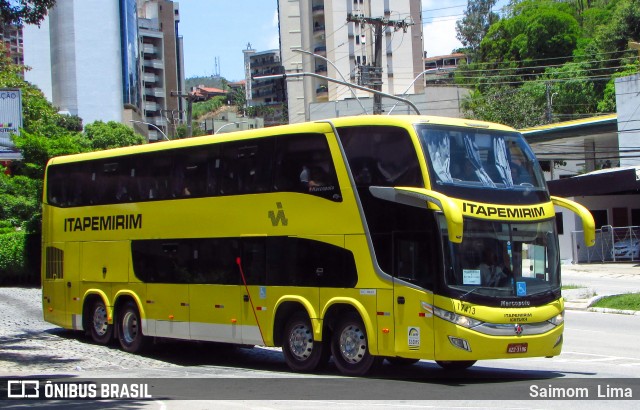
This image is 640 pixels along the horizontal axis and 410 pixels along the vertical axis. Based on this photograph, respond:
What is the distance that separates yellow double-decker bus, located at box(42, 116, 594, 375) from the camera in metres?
13.4

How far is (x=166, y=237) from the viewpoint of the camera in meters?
18.3

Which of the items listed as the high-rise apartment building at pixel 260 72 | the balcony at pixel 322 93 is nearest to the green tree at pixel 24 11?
the balcony at pixel 322 93

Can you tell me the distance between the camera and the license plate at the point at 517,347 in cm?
1327

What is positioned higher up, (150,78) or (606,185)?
(150,78)

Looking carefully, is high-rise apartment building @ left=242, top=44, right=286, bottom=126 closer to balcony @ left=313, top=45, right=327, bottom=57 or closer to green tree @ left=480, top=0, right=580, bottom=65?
balcony @ left=313, top=45, right=327, bottom=57

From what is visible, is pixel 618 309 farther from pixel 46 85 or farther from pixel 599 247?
pixel 46 85

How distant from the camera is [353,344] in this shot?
14508mm

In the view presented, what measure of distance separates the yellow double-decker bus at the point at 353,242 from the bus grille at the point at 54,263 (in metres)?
3.25

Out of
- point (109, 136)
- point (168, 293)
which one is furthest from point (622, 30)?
point (168, 293)

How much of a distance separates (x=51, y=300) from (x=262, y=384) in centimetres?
1004

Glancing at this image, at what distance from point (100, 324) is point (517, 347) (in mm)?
10846

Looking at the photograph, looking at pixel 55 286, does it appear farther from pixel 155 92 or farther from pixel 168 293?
pixel 155 92

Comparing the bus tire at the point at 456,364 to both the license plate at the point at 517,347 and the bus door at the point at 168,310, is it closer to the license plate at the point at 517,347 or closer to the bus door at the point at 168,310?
the license plate at the point at 517,347

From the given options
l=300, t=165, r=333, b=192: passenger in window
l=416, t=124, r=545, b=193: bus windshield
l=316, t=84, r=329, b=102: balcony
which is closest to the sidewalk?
l=416, t=124, r=545, b=193: bus windshield
